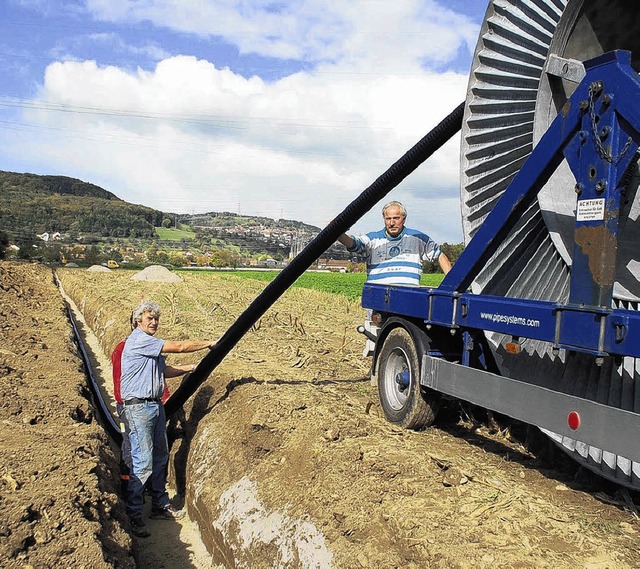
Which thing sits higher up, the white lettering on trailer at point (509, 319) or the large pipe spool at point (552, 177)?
the large pipe spool at point (552, 177)

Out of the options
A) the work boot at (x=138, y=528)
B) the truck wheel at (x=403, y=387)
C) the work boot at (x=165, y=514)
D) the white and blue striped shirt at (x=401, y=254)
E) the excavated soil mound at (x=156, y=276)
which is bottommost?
the work boot at (x=165, y=514)

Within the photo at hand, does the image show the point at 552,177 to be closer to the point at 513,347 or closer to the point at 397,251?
the point at 513,347

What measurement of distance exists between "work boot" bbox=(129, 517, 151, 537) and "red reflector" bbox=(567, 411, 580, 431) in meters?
3.54

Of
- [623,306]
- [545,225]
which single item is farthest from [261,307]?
[623,306]

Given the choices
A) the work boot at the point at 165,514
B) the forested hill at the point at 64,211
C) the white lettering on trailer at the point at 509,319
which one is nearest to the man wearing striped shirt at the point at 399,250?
the white lettering on trailer at the point at 509,319

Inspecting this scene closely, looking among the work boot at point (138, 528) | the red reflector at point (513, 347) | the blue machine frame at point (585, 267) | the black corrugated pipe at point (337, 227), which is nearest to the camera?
the blue machine frame at point (585, 267)

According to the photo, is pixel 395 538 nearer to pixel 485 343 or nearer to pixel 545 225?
pixel 485 343

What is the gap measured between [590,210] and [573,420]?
1.15 m

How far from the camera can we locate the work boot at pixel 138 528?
16.9 feet

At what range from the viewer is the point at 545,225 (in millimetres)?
4547

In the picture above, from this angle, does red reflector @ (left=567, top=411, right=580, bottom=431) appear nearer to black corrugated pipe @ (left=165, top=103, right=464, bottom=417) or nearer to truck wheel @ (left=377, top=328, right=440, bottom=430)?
truck wheel @ (left=377, top=328, right=440, bottom=430)

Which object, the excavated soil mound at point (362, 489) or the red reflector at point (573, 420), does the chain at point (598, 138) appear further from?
the excavated soil mound at point (362, 489)

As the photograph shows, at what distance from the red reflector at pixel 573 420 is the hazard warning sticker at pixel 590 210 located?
3.48ft

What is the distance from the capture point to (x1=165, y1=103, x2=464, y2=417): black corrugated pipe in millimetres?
5375
